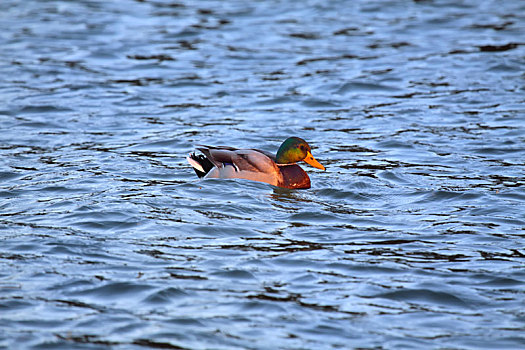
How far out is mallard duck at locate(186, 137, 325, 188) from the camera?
898 cm

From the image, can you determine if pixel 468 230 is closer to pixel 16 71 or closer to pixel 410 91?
pixel 410 91

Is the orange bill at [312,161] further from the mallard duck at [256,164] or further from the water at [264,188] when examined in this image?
the water at [264,188]

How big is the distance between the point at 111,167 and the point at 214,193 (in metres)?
1.62

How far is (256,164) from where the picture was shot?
8.96 metres

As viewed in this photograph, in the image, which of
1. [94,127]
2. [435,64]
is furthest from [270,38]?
[94,127]

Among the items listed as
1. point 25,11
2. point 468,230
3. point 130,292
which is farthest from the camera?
point 25,11

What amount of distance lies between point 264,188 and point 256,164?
0.92ft

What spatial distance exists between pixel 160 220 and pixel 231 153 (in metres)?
1.49

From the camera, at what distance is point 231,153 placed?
8984 mm

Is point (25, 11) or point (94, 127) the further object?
point (25, 11)

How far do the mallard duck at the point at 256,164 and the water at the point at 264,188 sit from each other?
129 mm

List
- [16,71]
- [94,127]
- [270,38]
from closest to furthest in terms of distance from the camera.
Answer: [94,127] → [16,71] → [270,38]

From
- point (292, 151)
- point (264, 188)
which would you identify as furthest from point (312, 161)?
point (264, 188)

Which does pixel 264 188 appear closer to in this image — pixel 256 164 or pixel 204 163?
pixel 256 164
